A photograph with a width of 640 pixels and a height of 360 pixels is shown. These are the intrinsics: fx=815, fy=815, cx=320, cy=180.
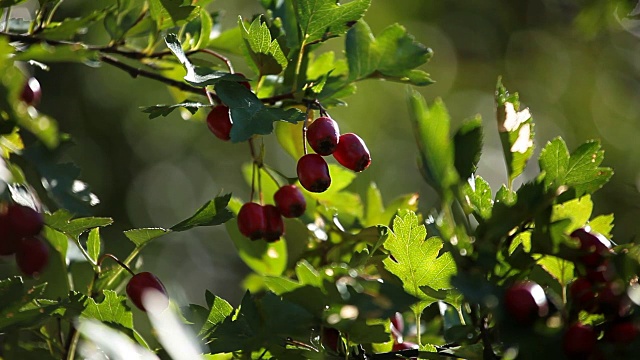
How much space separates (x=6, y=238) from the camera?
108cm

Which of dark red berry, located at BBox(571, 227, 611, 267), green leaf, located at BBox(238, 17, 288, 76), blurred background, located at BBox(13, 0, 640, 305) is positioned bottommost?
blurred background, located at BBox(13, 0, 640, 305)

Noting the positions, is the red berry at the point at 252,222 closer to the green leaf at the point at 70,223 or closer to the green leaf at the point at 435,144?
the green leaf at the point at 70,223

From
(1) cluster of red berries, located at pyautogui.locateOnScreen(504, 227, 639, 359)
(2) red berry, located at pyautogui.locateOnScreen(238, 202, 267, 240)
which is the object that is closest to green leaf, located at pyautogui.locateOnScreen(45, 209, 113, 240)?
(2) red berry, located at pyautogui.locateOnScreen(238, 202, 267, 240)

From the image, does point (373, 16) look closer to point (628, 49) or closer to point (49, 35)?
point (628, 49)

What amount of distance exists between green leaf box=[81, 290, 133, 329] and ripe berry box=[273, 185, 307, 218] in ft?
1.03

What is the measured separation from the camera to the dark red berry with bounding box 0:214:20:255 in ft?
3.45

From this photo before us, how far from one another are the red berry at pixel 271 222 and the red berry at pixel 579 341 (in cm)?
53

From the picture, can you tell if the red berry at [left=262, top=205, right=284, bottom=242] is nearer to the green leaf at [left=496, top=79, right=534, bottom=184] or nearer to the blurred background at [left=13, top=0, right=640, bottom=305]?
the green leaf at [left=496, top=79, right=534, bottom=184]

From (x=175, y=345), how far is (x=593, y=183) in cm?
45

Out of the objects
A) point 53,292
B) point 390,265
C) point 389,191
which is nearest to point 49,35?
point 53,292

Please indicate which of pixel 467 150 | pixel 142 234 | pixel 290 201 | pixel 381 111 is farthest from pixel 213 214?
pixel 381 111

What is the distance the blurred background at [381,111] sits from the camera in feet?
14.3

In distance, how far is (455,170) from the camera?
769 millimetres

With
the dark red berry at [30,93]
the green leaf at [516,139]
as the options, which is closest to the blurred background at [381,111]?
the dark red berry at [30,93]
